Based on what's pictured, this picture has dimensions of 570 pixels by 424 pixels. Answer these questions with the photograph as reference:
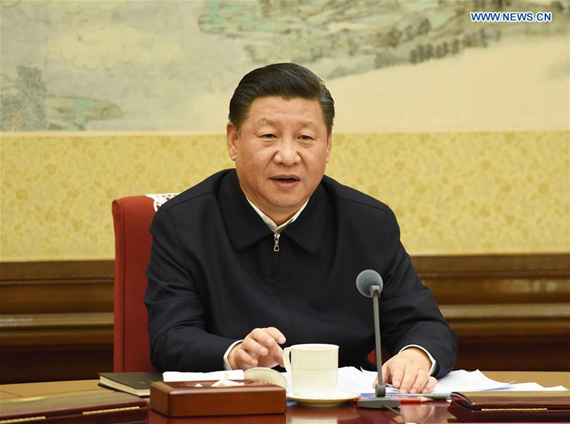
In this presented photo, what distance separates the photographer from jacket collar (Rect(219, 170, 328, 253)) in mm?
2451

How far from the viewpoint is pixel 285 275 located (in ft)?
8.01

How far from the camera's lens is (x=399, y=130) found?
374cm

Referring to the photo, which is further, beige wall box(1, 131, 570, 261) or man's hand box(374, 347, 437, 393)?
beige wall box(1, 131, 570, 261)

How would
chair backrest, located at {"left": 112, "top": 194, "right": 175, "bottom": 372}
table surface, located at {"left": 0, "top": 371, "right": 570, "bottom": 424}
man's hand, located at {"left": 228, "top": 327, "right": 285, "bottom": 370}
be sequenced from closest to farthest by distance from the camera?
table surface, located at {"left": 0, "top": 371, "right": 570, "bottom": 424} → man's hand, located at {"left": 228, "top": 327, "right": 285, "bottom": 370} → chair backrest, located at {"left": 112, "top": 194, "right": 175, "bottom": 372}

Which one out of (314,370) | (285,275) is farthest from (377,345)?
(285,275)

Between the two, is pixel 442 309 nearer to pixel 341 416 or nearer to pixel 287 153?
pixel 287 153

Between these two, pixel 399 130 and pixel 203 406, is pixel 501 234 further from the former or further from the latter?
pixel 203 406

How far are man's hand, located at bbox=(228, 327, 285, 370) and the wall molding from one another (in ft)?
5.75

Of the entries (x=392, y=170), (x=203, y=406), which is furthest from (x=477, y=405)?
(x=392, y=170)

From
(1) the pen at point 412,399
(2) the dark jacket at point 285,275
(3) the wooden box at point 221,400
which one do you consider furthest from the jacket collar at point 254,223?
(3) the wooden box at point 221,400

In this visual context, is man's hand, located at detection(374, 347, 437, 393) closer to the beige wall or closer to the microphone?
the microphone

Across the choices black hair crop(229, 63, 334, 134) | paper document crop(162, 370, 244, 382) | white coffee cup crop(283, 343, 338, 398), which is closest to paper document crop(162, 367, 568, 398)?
paper document crop(162, 370, 244, 382)

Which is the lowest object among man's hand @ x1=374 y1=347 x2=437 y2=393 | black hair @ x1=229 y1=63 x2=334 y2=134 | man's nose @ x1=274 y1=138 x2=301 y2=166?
man's hand @ x1=374 y1=347 x2=437 y2=393

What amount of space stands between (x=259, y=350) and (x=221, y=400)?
0.33 metres
